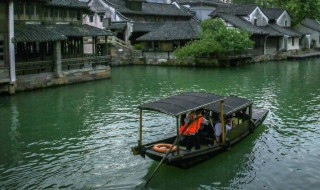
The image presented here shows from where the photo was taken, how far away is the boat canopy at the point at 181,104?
13.8 m

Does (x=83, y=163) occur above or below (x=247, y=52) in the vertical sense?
below

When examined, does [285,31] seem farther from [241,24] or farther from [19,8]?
[19,8]

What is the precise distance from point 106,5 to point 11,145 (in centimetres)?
4612

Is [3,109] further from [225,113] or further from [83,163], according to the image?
[225,113]

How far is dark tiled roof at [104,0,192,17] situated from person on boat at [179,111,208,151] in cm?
4711

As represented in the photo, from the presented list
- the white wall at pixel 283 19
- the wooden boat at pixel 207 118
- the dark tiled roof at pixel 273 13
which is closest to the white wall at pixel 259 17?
the dark tiled roof at pixel 273 13

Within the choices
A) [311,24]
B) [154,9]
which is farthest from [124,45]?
[311,24]

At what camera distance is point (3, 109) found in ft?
81.5

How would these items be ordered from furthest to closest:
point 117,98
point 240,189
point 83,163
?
point 117,98, point 83,163, point 240,189

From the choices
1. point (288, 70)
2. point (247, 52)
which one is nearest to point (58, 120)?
point (288, 70)

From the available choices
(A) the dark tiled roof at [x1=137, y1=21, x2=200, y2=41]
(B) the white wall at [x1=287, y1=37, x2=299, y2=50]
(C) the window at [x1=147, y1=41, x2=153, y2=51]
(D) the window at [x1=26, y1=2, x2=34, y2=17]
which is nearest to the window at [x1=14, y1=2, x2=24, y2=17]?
(D) the window at [x1=26, y1=2, x2=34, y2=17]

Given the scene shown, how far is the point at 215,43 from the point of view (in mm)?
48094

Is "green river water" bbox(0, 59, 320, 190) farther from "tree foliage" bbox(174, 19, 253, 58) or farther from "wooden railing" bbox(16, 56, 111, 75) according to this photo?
"tree foliage" bbox(174, 19, 253, 58)

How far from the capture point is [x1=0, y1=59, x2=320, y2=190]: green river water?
1367cm
